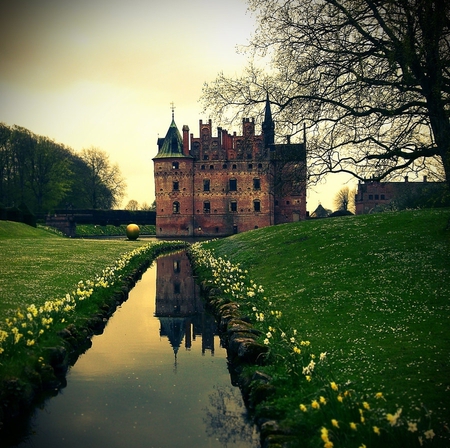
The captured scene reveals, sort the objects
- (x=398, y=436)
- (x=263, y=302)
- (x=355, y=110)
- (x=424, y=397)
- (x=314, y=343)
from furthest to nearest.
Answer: (x=355, y=110), (x=263, y=302), (x=314, y=343), (x=424, y=397), (x=398, y=436)

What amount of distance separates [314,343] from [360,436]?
425 centimetres

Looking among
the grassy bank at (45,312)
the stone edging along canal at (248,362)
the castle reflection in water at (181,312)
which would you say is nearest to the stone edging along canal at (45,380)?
the grassy bank at (45,312)

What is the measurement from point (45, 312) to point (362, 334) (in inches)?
300

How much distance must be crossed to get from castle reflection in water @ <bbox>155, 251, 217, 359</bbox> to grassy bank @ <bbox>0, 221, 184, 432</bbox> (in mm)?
1608

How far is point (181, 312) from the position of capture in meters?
17.1

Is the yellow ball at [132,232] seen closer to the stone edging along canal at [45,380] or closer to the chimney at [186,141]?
the chimney at [186,141]

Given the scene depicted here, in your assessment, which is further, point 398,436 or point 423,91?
point 423,91

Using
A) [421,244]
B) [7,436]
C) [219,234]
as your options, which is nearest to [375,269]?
[421,244]

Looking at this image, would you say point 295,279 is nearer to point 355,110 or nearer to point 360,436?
point 355,110

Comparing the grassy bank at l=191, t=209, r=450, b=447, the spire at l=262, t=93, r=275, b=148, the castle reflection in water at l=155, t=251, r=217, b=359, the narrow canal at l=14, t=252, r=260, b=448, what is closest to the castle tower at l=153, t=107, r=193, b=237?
the castle reflection in water at l=155, t=251, r=217, b=359

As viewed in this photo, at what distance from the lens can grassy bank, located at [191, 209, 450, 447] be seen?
646 cm

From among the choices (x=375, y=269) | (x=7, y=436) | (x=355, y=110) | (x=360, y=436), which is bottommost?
(x=7, y=436)

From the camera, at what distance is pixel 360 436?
595cm

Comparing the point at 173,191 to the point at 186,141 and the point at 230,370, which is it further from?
the point at 230,370
